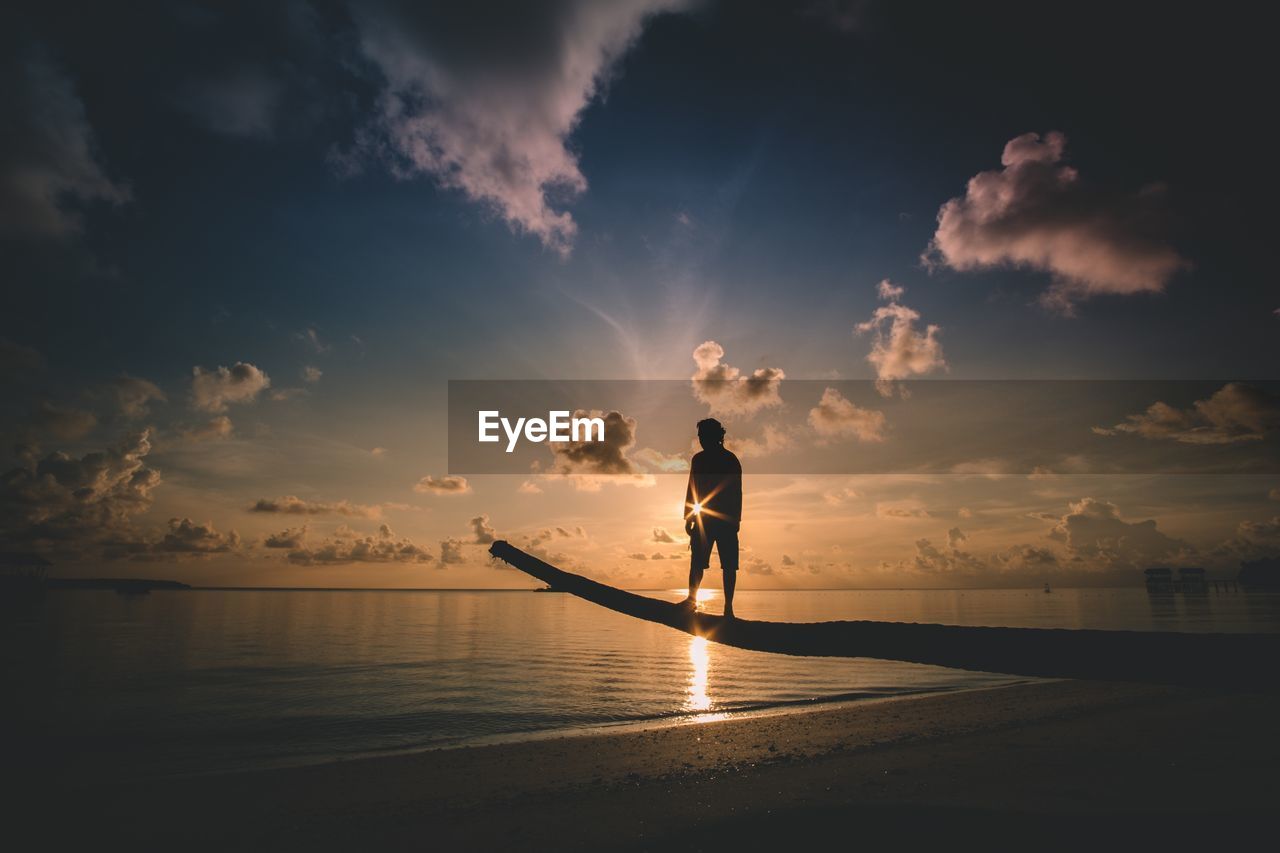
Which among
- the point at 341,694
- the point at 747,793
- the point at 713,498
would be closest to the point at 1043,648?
the point at 713,498

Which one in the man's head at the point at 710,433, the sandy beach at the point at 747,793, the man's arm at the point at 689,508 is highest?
the man's head at the point at 710,433

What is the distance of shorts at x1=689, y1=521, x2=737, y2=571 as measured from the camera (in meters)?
7.10

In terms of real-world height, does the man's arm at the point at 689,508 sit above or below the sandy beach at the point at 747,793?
above

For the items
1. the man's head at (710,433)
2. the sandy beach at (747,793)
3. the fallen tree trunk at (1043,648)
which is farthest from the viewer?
the sandy beach at (747,793)

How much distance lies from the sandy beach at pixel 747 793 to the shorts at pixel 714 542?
395 centimetres

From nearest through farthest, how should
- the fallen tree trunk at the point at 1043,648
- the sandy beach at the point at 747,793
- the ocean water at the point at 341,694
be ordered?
the fallen tree trunk at the point at 1043,648 → the sandy beach at the point at 747,793 → the ocean water at the point at 341,694

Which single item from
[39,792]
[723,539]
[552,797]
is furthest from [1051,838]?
[39,792]

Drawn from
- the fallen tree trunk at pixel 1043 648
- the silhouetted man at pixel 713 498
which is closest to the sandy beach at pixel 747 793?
the silhouetted man at pixel 713 498

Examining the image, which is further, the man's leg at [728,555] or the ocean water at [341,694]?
the ocean water at [341,694]

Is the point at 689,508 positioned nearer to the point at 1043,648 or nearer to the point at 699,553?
the point at 699,553

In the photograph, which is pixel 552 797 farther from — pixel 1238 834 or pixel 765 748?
pixel 1238 834

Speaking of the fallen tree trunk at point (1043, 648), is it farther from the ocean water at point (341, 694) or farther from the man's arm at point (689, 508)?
the ocean water at point (341, 694)

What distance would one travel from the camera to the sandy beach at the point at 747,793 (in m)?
8.50

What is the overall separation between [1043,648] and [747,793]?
8611 millimetres
